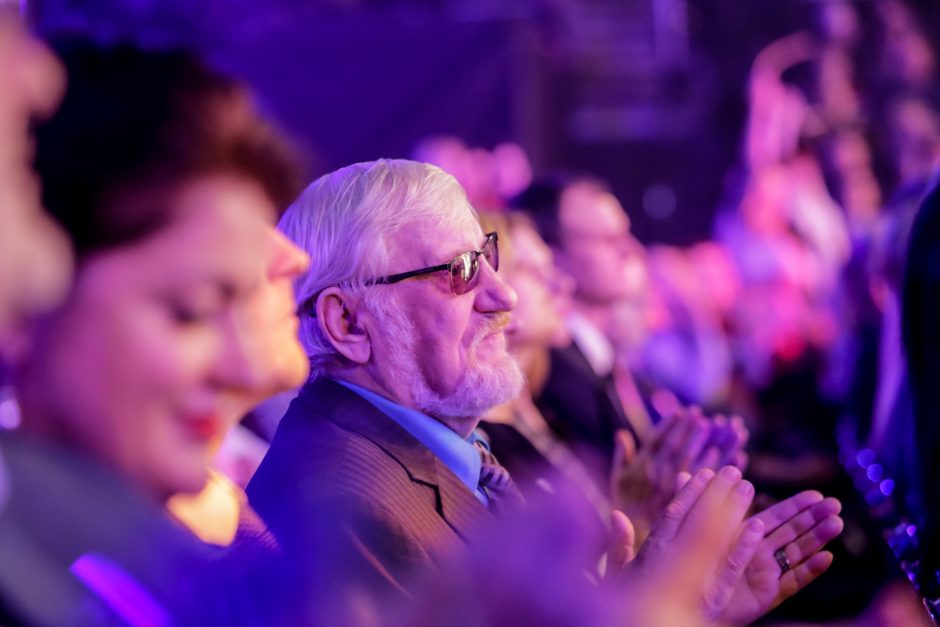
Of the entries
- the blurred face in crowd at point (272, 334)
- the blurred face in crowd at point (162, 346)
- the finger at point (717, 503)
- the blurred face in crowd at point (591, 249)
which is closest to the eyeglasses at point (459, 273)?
the finger at point (717, 503)

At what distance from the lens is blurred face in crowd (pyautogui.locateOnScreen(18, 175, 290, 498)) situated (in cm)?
86

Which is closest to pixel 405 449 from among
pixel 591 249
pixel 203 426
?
pixel 203 426

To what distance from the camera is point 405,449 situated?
1789 mm

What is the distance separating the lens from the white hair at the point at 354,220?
1922mm

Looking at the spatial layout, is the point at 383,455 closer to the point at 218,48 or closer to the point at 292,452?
the point at 292,452

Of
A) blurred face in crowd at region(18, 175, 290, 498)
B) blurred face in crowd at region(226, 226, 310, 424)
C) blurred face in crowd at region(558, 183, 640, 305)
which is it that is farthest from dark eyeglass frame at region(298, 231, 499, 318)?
blurred face in crowd at region(558, 183, 640, 305)

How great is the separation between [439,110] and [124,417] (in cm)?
627

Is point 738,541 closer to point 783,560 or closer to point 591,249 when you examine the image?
point 783,560

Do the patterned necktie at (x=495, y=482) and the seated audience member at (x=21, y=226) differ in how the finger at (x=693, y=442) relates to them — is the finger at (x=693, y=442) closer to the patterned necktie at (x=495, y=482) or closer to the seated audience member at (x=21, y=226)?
the patterned necktie at (x=495, y=482)

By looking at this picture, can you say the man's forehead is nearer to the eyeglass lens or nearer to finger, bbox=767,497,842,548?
the eyeglass lens

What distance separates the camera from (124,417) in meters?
0.86

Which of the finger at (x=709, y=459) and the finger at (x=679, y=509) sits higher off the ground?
the finger at (x=679, y=509)

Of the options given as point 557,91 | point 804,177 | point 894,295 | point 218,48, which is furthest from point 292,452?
point 557,91

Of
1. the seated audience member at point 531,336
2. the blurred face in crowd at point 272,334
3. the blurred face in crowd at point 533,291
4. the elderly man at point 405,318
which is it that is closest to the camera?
the blurred face in crowd at point 272,334
